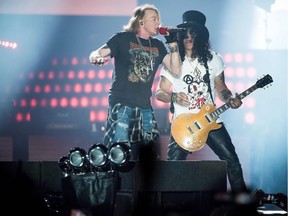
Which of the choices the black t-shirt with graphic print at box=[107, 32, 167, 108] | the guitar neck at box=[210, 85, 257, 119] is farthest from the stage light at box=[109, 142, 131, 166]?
the guitar neck at box=[210, 85, 257, 119]

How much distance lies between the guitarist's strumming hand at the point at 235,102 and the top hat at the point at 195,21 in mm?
678

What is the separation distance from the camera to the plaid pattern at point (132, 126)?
5961 millimetres

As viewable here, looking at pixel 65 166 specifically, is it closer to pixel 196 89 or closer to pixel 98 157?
pixel 98 157

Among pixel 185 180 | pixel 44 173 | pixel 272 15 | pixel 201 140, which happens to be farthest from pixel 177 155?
pixel 272 15

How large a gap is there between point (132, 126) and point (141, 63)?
628 mm

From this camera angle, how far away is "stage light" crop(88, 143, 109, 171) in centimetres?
507

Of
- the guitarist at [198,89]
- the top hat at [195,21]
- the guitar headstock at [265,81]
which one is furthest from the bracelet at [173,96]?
the guitar headstock at [265,81]

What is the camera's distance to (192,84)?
19.8 ft

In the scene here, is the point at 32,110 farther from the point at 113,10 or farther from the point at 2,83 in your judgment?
the point at 113,10

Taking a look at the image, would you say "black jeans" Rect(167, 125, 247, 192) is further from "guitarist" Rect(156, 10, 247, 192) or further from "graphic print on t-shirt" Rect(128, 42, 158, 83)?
"graphic print on t-shirt" Rect(128, 42, 158, 83)

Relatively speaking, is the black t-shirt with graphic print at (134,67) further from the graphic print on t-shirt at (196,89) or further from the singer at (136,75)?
the graphic print on t-shirt at (196,89)

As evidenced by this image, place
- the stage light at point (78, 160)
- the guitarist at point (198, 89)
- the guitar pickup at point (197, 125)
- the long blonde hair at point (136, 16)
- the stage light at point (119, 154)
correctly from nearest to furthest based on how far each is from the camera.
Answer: the stage light at point (119, 154)
the stage light at point (78, 160)
the guitar pickup at point (197, 125)
the guitarist at point (198, 89)
the long blonde hair at point (136, 16)

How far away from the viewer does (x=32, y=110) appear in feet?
20.8

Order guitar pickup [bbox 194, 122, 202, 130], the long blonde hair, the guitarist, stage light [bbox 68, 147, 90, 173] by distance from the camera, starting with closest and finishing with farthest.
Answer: stage light [bbox 68, 147, 90, 173] → guitar pickup [bbox 194, 122, 202, 130] → the guitarist → the long blonde hair
